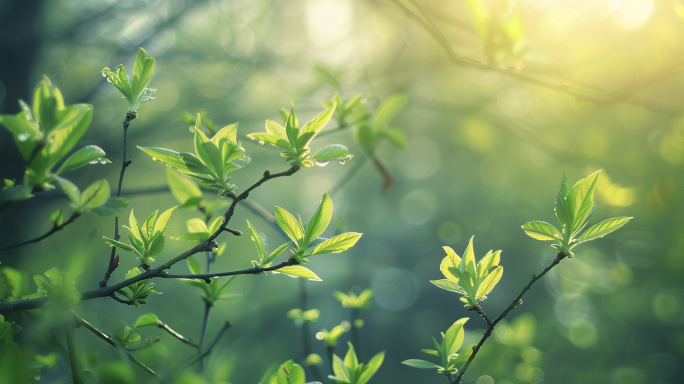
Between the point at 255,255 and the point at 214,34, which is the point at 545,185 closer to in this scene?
the point at 255,255

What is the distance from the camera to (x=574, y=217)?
1.52 feet

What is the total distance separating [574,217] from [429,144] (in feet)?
8.36

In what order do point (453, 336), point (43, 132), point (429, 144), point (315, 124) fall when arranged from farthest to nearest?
point (429, 144) < point (453, 336) < point (315, 124) < point (43, 132)

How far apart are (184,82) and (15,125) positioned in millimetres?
1992

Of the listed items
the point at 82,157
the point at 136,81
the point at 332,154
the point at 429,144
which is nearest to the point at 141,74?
the point at 136,81

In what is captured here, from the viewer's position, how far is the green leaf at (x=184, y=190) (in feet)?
1.76

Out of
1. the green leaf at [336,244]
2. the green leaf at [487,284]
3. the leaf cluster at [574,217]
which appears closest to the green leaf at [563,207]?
the leaf cluster at [574,217]

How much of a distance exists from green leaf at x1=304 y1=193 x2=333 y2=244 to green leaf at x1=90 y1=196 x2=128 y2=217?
0.66 feet

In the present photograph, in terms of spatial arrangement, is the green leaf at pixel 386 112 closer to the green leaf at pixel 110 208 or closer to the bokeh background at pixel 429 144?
the bokeh background at pixel 429 144

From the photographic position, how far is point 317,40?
84.9 inches

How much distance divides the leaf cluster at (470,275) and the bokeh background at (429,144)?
514mm

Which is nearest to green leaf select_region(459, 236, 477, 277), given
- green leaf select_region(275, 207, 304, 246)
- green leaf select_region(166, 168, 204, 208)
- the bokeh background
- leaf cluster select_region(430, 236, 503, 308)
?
leaf cluster select_region(430, 236, 503, 308)

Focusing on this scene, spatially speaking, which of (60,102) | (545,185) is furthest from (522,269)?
(60,102)

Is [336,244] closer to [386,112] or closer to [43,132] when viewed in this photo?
[43,132]
